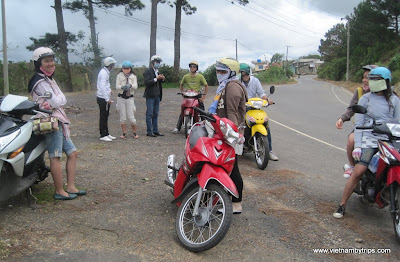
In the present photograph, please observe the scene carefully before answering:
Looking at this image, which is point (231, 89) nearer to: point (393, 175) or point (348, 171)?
point (348, 171)

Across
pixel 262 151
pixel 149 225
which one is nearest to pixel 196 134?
pixel 149 225

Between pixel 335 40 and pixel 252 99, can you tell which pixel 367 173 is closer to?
pixel 252 99

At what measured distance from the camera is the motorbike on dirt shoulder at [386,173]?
3.63 meters

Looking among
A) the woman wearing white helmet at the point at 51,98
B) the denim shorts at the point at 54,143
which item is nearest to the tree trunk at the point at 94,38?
the woman wearing white helmet at the point at 51,98

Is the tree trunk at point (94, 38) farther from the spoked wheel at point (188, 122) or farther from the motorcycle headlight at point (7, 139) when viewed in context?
the motorcycle headlight at point (7, 139)

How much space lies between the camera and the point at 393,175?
11.8ft

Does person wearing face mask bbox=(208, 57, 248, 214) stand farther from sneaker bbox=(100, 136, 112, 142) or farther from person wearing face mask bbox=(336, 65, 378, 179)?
sneaker bbox=(100, 136, 112, 142)

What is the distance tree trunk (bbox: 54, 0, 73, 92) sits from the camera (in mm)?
23500

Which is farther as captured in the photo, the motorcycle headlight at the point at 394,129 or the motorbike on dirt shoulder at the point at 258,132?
the motorbike on dirt shoulder at the point at 258,132

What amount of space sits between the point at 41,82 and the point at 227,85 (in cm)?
218

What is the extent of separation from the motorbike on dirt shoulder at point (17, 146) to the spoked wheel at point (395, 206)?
3727 mm

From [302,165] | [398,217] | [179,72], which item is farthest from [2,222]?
[179,72]

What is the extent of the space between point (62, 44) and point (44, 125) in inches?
880

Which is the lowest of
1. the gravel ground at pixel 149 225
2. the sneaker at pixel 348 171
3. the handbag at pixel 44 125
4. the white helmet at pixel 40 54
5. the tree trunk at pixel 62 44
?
the gravel ground at pixel 149 225
